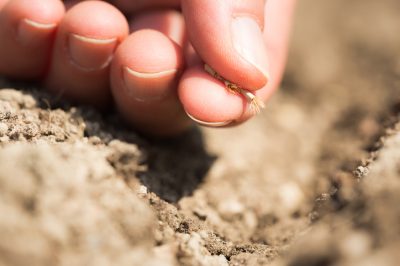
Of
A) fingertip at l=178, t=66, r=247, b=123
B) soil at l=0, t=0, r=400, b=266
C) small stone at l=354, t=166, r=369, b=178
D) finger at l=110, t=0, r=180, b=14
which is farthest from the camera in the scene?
→ finger at l=110, t=0, r=180, b=14

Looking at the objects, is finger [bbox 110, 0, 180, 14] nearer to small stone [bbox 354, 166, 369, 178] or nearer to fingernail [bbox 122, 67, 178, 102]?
fingernail [bbox 122, 67, 178, 102]

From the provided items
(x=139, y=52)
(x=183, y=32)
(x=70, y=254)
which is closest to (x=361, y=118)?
(x=183, y=32)

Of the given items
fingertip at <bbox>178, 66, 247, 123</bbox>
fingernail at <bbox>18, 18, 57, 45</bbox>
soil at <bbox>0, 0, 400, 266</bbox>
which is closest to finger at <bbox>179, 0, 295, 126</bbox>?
fingertip at <bbox>178, 66, 247, 123</bbox>

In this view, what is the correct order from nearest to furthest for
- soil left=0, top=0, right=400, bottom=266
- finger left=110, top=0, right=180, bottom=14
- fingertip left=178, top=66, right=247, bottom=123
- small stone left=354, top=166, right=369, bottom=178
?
soil left=0, top=0, right=400, bottom=266
small stone left=354, top=166, right=369, bottom=178
fingertip left=178, top=66, right=247, bottom=123
finger left=110, top=0, right=180, bottom=14

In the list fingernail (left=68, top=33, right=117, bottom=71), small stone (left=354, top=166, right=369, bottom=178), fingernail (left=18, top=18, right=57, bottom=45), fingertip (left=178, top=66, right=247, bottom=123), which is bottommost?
small stone (left=354, top=166, right=369, bottom=178)

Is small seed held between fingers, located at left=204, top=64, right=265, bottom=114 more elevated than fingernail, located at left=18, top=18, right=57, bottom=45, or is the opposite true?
fingernail, located at left=18, top=18, right=57, bottom=45

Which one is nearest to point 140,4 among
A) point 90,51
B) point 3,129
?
point 90,51

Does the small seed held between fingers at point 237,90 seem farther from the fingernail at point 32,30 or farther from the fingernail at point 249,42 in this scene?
the fingernail at point 32,30
